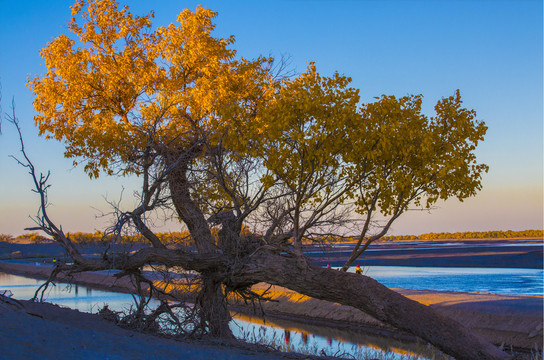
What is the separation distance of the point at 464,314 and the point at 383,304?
10313mm

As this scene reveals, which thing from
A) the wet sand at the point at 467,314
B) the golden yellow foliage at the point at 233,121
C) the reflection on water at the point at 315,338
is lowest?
the reflection on water at the point at 315,338

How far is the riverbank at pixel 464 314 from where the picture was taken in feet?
59.1

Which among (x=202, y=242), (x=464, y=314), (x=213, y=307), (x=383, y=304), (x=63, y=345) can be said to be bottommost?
(x=464, y=314)

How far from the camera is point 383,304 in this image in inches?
468

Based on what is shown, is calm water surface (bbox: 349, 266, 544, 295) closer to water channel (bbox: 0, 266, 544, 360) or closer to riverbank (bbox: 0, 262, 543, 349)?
water channel (bbox: 0, 266, 544, 360)

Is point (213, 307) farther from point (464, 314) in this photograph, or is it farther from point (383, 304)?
point (464, 314)

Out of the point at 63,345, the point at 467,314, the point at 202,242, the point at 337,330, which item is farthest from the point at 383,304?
the point at 337,330

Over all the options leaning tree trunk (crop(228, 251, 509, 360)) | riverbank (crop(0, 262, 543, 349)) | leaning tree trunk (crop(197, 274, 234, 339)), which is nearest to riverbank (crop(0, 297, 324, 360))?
leaning tree trunk (crop(228, 251, 509, 360))

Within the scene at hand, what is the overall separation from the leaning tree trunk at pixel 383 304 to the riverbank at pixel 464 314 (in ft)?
9.55

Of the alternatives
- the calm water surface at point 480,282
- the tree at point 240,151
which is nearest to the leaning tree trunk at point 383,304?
the tree at point 240,151

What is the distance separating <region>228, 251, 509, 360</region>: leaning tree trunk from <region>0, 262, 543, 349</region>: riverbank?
2.91m

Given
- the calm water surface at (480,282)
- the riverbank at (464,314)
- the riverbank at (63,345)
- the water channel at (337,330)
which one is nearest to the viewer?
the riverbank at (63,345)

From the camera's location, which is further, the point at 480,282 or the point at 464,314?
the point at 480,282

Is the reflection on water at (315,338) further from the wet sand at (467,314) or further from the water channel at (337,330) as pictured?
the wet sand at (467,314)
